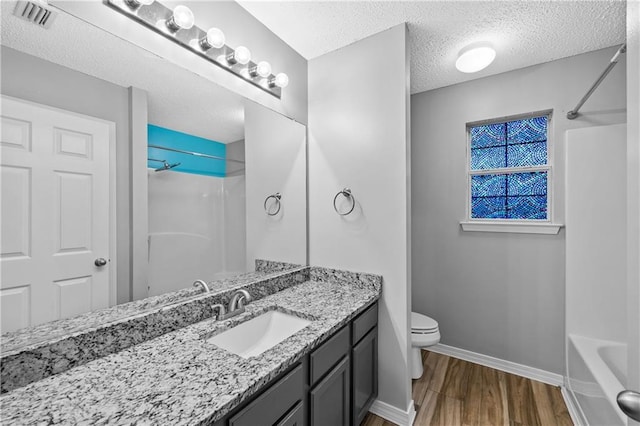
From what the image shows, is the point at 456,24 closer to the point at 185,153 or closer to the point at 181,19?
the point at 181,19

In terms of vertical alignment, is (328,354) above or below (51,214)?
below

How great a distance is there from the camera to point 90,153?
990 millimetres

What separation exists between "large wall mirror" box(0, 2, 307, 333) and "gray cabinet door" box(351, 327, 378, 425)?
796 millimetres

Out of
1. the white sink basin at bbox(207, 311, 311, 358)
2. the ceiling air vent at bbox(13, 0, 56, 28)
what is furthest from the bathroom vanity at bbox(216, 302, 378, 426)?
the ceiling air vent at bbox(13, 0, 56, 28)

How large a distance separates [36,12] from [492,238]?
9.73 ft

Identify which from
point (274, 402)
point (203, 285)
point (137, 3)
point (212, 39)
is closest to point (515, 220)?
point (274, 402)

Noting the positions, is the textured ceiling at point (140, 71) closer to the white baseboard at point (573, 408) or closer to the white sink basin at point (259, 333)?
Result: the white sink basin at point (259, 333)

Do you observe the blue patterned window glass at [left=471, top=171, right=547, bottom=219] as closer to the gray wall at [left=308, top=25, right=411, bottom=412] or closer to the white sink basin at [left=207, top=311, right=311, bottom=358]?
the gray wall at [left=308, top=25, right=411, bottom=412]

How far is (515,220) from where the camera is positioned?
232 centimetres

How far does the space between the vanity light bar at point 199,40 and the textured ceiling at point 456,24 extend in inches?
13.3

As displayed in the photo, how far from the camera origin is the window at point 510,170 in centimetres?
228

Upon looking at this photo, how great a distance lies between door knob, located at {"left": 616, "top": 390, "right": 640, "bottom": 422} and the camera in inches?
19.5

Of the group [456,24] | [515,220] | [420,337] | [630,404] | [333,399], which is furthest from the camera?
[515,220]

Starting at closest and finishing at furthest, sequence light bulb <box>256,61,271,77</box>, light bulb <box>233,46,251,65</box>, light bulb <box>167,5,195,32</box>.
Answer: light bulb <box>167,5,195,32</box> < light bulb <box>233,46,251,65</box> < light bulb <box>256,61,271,77</box>
